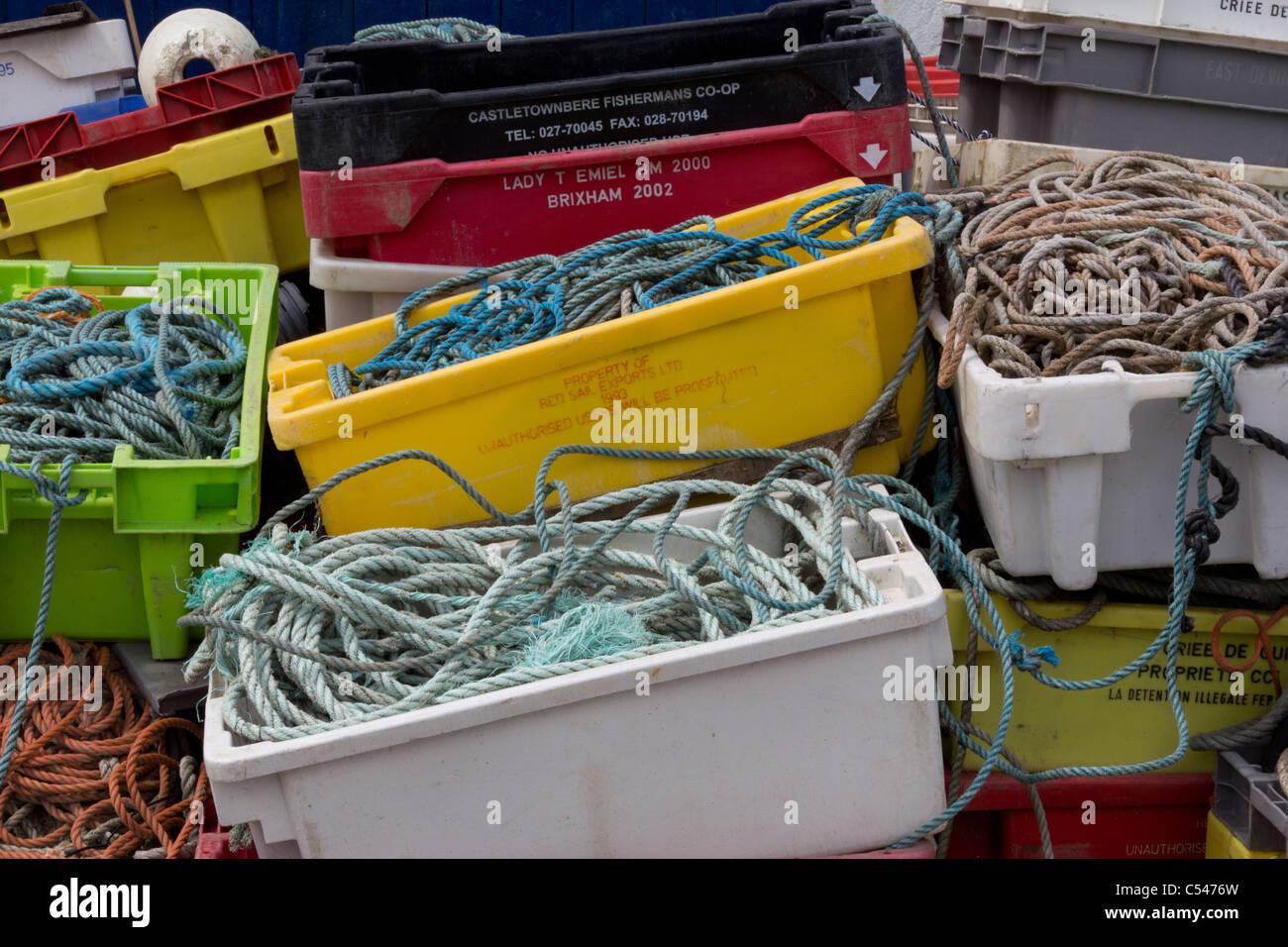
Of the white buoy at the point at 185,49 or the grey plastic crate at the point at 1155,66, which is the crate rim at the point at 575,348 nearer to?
the grey plastic crate at the point at 1155,66

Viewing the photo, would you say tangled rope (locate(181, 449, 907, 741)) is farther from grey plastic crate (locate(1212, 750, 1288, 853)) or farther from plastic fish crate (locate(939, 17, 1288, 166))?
plastic fish crate (locate(939, 17, 1288, 166))

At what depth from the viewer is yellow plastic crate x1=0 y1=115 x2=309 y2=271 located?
11.9 feet

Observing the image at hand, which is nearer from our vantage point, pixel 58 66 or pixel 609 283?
pixel 609 283

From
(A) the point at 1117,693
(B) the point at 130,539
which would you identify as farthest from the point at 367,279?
(A) the point at 1117,693

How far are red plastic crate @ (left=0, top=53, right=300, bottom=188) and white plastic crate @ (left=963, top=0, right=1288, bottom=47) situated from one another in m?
2.35

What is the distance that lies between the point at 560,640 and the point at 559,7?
4264mm

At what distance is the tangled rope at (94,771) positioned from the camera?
2617 millimetres

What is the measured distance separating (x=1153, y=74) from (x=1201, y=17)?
0.19 m

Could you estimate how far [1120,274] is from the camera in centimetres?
261

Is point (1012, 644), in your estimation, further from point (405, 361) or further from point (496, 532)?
point (405, 361)

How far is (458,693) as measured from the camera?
2.06 metres

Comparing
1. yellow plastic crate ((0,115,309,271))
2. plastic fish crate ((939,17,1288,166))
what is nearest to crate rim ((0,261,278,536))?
yellow plastic crate ((0,115,309,271))

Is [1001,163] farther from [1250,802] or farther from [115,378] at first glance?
[115,378]

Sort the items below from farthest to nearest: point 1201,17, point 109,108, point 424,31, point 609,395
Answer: point 109,108 < point 424,31 < point 1201,17 < point 609,395
